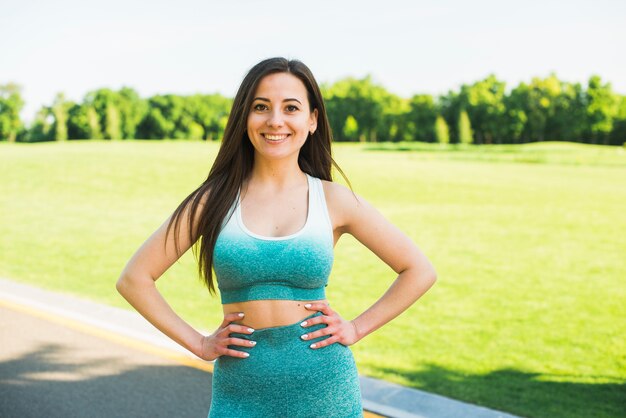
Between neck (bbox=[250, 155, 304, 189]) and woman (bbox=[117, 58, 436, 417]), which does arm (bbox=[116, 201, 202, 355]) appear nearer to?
woman (bbox=[117, 58, 436, 417])

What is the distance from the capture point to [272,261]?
79.9 inches

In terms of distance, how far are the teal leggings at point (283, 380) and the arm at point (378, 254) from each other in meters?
0.07

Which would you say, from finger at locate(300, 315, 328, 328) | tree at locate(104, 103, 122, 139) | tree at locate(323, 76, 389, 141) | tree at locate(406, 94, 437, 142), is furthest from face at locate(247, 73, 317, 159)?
tree at locate(323, 76, 389, 141)

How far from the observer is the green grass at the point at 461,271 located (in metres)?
6.10

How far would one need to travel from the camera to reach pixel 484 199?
23000 millimetres

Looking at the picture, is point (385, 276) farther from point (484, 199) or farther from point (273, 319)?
point (484, 199)

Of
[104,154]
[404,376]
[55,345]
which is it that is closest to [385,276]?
[404,376]

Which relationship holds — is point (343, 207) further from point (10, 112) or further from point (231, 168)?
point (10, 112)

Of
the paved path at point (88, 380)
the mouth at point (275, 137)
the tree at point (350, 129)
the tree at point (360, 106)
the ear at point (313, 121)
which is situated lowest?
the paved path at point (88, 380)

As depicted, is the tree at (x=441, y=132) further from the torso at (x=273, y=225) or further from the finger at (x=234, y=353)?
the finger at (x=234, y=353)

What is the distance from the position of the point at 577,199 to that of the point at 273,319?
2254 cm

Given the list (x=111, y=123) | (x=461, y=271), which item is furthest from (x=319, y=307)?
(x=111, y=123)

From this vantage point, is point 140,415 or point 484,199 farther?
point 484,199

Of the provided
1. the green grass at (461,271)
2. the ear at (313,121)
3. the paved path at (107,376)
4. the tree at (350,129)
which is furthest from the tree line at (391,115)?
the ear at (313,121)
